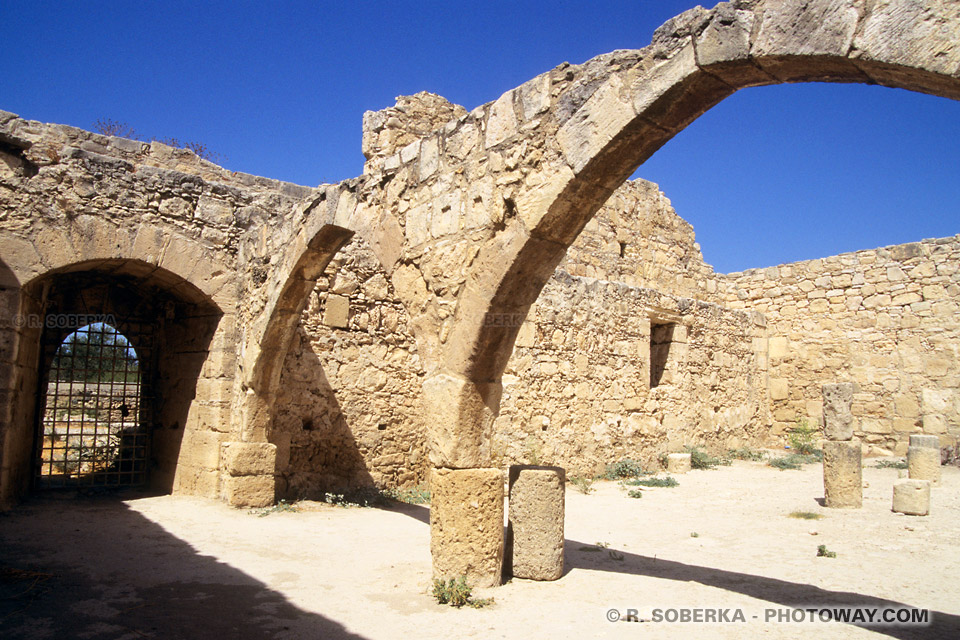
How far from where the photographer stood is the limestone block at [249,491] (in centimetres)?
677

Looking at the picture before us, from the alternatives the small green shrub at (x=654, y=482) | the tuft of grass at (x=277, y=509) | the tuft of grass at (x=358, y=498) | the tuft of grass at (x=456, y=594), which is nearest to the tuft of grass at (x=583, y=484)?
the small green shrub at (x=654, y=482)

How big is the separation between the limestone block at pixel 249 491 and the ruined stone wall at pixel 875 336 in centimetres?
977

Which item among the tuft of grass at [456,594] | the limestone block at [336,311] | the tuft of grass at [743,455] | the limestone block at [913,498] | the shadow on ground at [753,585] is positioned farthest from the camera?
the tuft of grass at [743,455]

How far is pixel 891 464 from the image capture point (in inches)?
400

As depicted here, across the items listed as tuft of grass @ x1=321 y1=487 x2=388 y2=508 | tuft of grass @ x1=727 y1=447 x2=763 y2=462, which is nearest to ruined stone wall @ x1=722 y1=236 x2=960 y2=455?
tuft of grass @ x1=727 y1=447 x2=763 y2=462

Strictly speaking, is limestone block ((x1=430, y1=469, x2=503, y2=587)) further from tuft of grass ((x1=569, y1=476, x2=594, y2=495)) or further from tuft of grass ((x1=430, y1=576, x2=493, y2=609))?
tuft of grass ((x1=569, y1=476, x2=594, y2=495))

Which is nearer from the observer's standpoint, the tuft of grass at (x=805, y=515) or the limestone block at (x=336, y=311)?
the tuft of grass at (x=805, y=515)

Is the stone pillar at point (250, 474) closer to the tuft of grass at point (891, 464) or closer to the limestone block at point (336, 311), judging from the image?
the limestone block at point (336, 311)

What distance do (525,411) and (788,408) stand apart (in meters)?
6.95

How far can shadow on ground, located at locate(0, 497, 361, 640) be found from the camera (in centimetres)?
343

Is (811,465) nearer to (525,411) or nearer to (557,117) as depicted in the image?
(525,411)

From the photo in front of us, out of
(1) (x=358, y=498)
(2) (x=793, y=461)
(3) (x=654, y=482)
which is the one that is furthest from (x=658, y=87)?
(2) (x=793, y=461)

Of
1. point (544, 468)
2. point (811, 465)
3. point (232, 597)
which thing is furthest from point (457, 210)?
point (811, 465)

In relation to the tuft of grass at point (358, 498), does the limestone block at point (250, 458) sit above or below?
above
